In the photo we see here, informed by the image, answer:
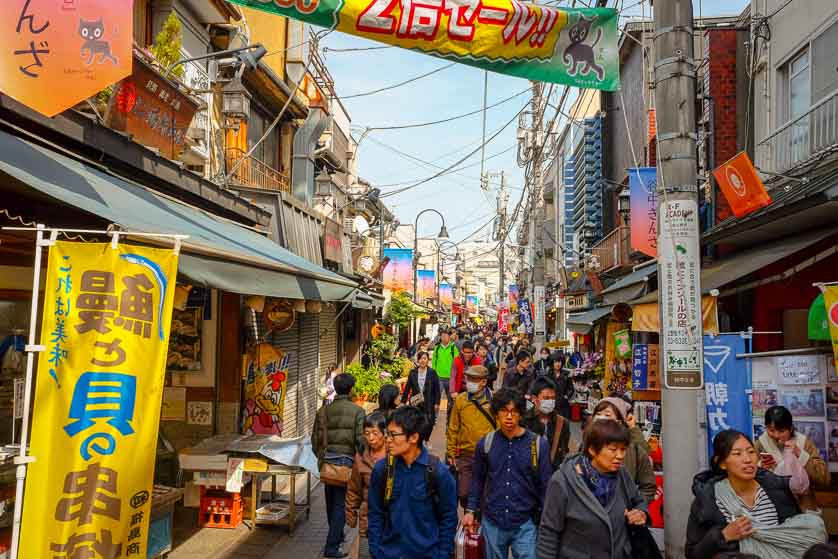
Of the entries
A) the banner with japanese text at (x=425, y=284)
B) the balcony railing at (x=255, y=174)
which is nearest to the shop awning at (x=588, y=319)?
the balcony railing at (x=255, y=174)

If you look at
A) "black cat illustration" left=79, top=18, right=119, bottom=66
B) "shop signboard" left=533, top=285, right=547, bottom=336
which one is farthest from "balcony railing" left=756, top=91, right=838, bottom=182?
"shop signboard" left=533, top=285, right=547, bottom=336

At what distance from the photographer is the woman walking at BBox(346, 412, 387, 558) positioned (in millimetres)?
5520

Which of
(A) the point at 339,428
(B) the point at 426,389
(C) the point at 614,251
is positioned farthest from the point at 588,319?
(A) the point at 339,428

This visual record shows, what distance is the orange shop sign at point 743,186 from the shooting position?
32.2ft

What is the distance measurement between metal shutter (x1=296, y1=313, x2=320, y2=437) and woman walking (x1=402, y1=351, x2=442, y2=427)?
8.91ft

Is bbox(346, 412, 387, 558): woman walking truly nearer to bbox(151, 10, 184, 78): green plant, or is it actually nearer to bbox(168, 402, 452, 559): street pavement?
bbox(168, 402, 452, 559): street pavement

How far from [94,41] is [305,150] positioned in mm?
11137

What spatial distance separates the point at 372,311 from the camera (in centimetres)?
2683

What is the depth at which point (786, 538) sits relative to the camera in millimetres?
3709

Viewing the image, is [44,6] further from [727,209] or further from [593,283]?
[593,283]

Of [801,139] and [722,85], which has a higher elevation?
[722,85]

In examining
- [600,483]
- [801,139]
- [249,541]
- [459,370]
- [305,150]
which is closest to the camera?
[600,483]

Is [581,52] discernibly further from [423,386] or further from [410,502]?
[423,386]

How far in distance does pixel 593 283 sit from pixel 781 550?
17344mm
